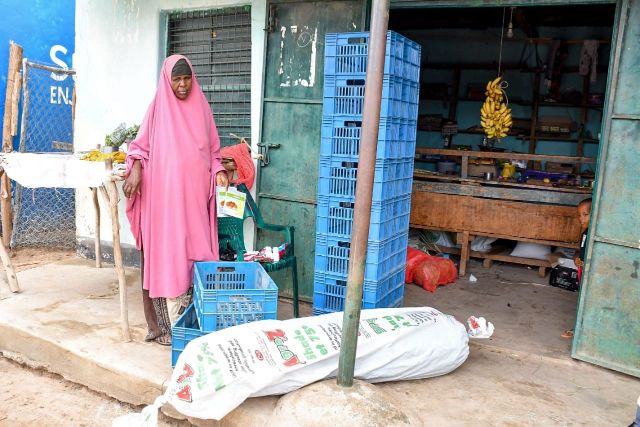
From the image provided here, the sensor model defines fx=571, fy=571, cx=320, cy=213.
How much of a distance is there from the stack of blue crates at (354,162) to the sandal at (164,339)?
105cm

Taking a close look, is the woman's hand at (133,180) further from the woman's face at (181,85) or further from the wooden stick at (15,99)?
the wooden stick at (15,99)

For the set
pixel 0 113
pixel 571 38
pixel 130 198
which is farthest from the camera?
pixel 571 38

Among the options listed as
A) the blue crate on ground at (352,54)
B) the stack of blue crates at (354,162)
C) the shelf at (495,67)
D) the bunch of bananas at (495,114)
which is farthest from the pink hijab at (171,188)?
the shelf at (495,67)

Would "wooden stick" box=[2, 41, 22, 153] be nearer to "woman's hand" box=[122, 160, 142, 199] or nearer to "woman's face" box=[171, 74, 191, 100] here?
"woman's hand" box=[122, 160, 142, 199]

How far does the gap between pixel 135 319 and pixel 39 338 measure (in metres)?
0.70

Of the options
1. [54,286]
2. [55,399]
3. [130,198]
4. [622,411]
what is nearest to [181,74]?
[130,198]

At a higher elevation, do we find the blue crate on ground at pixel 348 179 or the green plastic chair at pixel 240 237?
the blue crate on ground at pixel 348 179

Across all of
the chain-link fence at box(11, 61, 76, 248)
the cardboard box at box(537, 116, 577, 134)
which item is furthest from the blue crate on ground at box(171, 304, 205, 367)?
the cardboard box at box(537, 116, 577, 134)

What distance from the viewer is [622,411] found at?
3.29 metres

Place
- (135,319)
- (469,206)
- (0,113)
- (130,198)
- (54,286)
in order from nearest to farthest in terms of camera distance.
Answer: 1. (130,198)
2. (135,319)
3. (54,286)
4. (469,206)
5. (0,113)

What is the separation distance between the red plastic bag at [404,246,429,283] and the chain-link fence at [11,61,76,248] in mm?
4114

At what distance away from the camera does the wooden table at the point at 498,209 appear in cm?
594

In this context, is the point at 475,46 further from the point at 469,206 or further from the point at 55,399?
the point at 55,399

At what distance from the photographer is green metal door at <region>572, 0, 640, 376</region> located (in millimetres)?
3570
